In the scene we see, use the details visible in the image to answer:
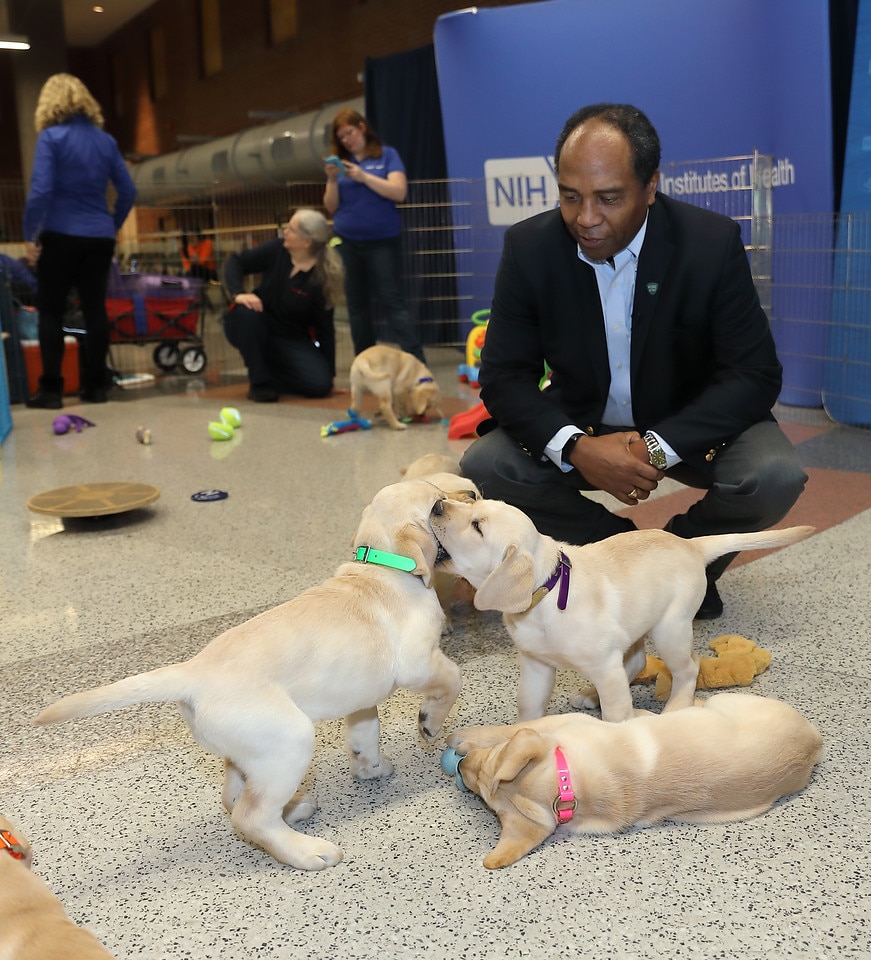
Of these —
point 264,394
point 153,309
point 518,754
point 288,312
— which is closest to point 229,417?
point 264,394

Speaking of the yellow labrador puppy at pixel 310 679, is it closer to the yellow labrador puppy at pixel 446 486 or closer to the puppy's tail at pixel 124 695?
the puppy's tail at pixel 124 695

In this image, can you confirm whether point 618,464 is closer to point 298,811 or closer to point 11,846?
point 298,811

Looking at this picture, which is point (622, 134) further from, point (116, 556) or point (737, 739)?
point (116, 556)

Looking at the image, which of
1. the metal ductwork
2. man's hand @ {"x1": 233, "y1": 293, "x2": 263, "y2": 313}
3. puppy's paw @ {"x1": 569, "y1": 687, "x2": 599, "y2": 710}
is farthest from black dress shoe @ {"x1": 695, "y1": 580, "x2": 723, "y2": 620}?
the metal ductwork

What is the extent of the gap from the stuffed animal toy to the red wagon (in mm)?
6282

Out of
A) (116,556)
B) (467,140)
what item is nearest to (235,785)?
(116,556)

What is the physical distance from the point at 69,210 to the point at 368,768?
5.13 meters

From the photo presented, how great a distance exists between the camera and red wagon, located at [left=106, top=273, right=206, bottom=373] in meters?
7.76

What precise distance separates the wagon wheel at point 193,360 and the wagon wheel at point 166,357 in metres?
0.08

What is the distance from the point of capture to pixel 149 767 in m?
1.99

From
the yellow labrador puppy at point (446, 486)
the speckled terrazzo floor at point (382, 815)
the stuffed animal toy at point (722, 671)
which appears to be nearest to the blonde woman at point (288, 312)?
the speckled terrazzo floor at point (382, 815)

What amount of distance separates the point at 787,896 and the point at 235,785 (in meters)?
0.91

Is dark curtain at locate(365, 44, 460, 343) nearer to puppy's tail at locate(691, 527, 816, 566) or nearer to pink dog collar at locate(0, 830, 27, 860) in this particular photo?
puppy's tail at locate(691, 527, 816, 566)

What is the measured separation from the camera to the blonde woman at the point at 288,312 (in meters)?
6.55
